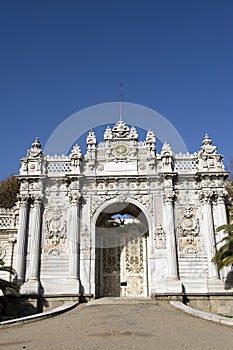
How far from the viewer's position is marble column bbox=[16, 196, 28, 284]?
70.6ft

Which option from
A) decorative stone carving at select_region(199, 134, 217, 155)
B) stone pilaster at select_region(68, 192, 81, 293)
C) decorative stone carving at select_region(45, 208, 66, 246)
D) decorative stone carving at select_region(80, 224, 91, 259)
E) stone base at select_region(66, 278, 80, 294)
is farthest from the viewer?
decorative stone carving at select_region(199, 134, 217, 155)

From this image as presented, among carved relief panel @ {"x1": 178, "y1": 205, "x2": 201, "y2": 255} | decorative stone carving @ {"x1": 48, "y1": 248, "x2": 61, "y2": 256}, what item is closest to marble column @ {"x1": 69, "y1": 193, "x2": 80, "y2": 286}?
decorative stone carving @ {"x1": 48, "y1": 248, "x2": 61, "y2": 256}

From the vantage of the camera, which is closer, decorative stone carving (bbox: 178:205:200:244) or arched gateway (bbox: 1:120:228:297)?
arched gateway (bbox: 1:120:228:297)

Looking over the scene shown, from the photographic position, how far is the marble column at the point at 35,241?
21519 millimetres

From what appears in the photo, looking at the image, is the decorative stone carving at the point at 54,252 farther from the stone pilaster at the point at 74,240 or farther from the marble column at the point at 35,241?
the stone pilaster at the point at 74,240

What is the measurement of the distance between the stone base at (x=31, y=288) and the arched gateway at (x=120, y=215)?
0.06m

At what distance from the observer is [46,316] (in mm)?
15875

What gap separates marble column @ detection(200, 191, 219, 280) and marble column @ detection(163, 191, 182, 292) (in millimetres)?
→ 1960

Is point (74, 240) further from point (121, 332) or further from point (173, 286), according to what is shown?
point (121, 332)

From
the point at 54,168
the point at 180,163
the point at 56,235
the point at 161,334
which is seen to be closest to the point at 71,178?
the point at 54,168

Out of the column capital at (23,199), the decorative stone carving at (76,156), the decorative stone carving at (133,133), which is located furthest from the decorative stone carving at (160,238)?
the column capital at (23,199)

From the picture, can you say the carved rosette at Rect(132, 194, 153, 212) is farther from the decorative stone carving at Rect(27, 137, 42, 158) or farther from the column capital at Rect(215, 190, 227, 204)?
the decorative stone carving at Rect(27, 137, 42, 158)

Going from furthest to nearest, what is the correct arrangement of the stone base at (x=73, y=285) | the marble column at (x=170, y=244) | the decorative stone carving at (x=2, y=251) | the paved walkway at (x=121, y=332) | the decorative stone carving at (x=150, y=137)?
1. the decorative stone carving at (x=150, y=137)
2. the decorative stone carving at (x=2, y=251)
3. the stone base at (x=73, y=285)
4. the marble column at (x=170, y=244)
5. the paved walkway at (x=121, y=332)

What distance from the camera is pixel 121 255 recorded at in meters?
25.1
